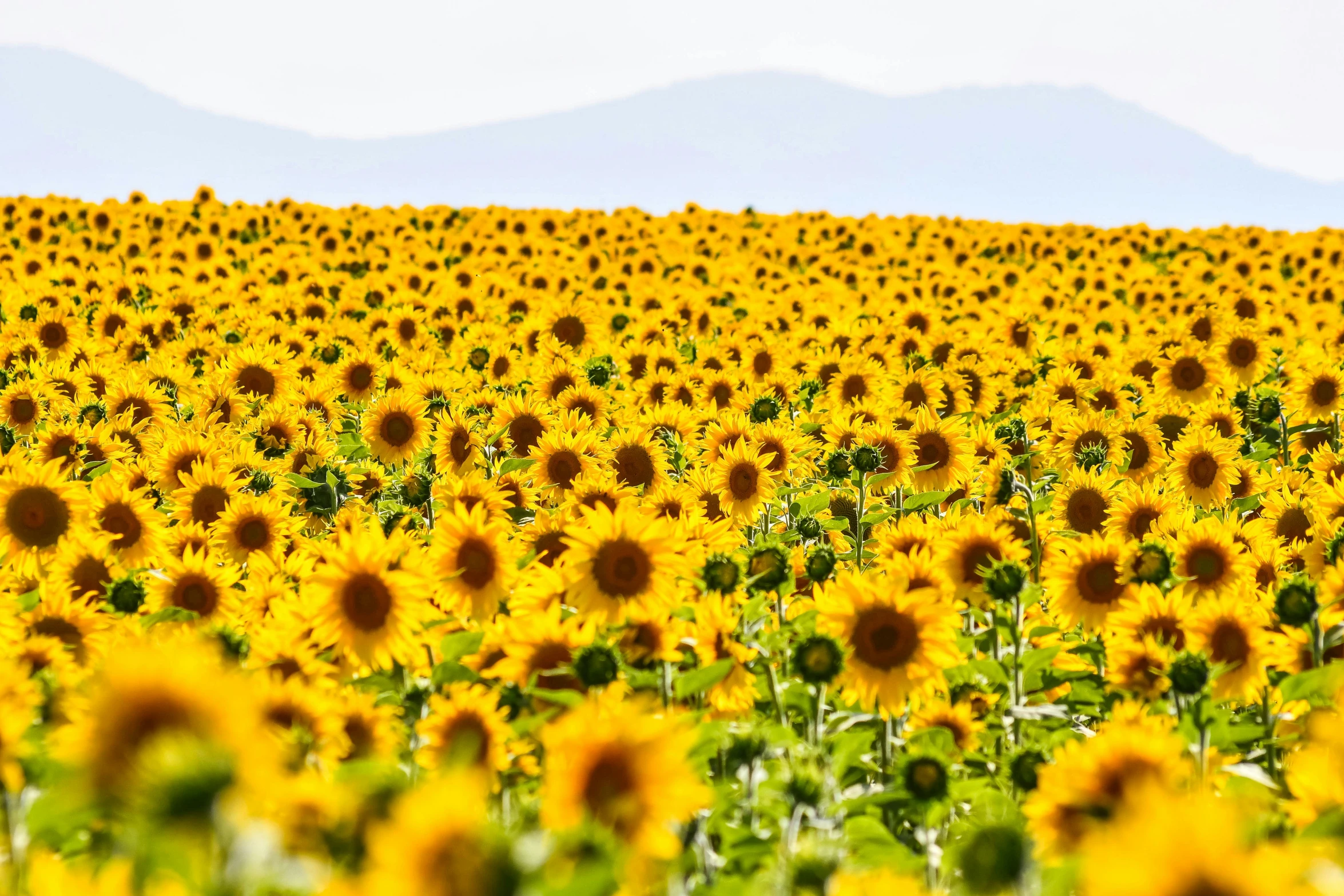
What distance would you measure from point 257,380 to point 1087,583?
24.6 feet

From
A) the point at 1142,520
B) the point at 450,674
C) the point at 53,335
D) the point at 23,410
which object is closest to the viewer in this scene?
the point at 450,674

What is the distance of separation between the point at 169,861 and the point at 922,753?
275 centimetres

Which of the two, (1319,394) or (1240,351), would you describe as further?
(1240,351)

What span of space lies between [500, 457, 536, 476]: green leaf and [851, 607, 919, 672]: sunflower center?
3.29m

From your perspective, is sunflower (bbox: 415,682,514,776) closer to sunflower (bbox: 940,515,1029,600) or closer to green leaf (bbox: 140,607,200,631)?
green leaf (bbox: 140,607,200,631)

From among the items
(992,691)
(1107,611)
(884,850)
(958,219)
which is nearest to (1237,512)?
(1107,611)

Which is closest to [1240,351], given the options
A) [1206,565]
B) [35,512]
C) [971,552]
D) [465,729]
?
[1206,565]

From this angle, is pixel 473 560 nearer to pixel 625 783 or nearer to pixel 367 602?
pixel 367 602

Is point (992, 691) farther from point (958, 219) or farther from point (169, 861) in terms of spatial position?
point (958, 219)

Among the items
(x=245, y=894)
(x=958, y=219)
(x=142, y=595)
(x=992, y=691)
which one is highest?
(x=958, y=219)

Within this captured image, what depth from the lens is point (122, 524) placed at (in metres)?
6.52

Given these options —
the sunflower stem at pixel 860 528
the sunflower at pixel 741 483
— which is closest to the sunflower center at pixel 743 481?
the sunflower at pixel 741 483

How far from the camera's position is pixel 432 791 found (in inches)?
80.3

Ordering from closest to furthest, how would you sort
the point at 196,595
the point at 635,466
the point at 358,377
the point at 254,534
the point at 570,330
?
the point at 196,595
the point at 254,534
the point at 635,466
the point at 358,377
the point at 570,330
